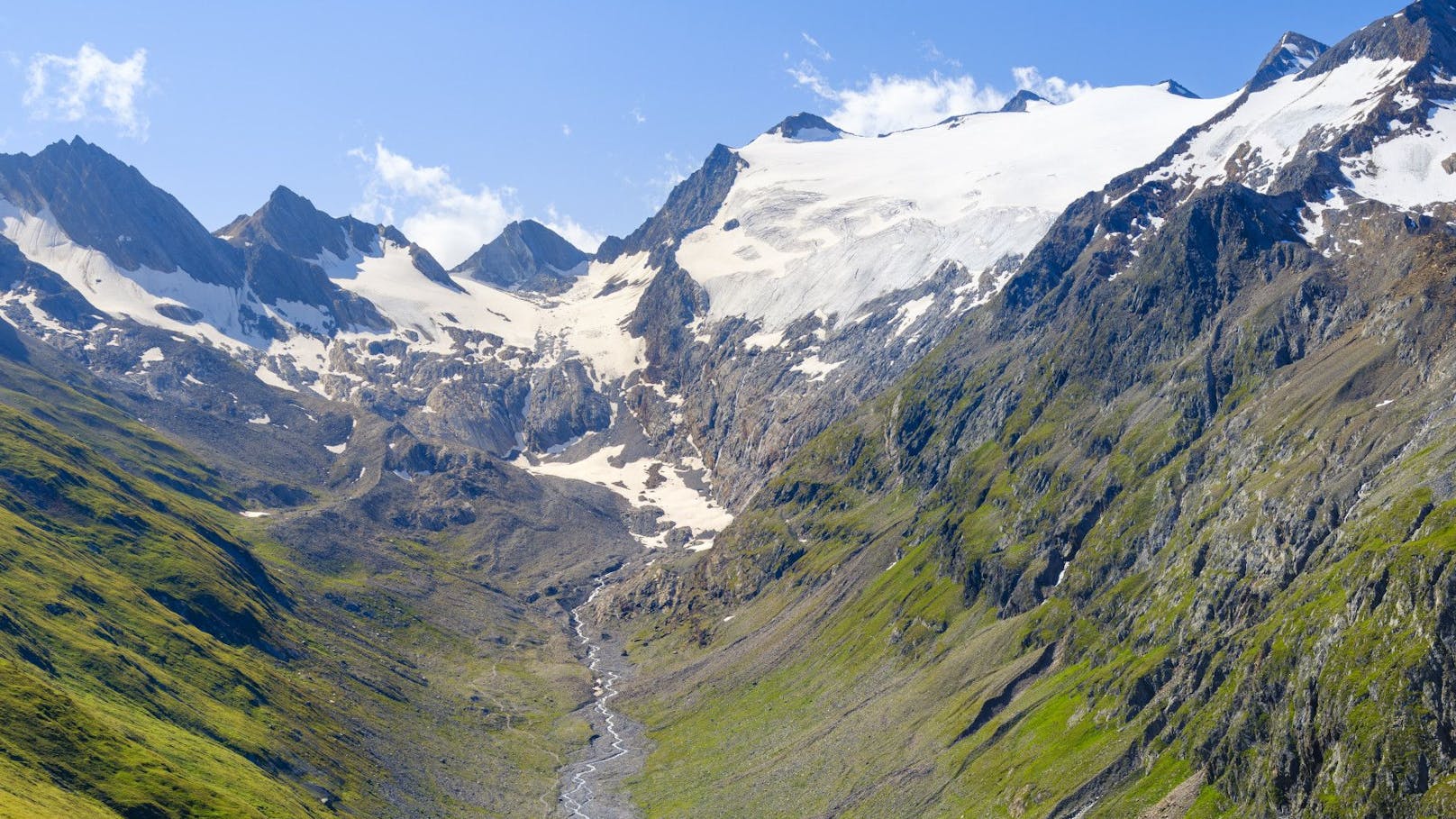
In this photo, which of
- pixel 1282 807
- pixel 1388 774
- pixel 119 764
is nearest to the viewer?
pixel 1388 774

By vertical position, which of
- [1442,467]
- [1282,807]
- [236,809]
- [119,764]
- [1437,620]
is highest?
[119,764]

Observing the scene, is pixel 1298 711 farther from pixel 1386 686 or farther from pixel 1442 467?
pixel 1442 467

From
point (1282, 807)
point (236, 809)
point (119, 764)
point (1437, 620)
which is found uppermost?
point (119, 764)

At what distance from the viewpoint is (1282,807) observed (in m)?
151


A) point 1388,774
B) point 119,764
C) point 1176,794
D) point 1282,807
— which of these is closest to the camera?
point 1388,774

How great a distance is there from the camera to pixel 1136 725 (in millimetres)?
186250

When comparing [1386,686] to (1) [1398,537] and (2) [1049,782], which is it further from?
(2) [1049,782]

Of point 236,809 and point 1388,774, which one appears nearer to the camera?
point 1388,774

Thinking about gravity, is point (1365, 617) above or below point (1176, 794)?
above

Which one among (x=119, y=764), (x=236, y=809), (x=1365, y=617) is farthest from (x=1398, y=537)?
(x=119, y=764)

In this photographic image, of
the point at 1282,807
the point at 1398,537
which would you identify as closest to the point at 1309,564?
the point at 1398,537

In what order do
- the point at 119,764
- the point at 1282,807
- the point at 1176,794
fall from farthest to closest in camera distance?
the point at 119,764
the point at 1176,794
the point at 1282,807

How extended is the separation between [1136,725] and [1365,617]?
3954cm

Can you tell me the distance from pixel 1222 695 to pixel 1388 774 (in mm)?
36114
